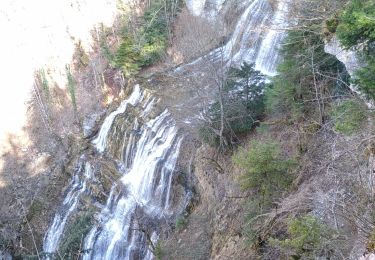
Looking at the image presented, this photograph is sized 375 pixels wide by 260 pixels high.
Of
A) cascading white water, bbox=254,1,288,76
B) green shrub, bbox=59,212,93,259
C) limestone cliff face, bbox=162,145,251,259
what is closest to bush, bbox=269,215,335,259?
limestone cliff face, bbox=162,145,251,259

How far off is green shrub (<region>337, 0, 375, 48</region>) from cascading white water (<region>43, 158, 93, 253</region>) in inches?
672

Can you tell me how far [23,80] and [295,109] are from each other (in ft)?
85.3

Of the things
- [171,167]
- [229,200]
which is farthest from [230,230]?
[171,167]

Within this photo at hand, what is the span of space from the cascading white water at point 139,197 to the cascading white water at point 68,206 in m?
3.14

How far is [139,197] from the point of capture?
18109 mm

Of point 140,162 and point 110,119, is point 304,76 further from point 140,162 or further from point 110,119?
point 110,119

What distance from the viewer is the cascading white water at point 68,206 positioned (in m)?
21.6

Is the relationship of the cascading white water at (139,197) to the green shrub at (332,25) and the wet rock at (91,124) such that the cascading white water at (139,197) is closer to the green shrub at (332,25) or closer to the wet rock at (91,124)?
the wet rock at (91,124)

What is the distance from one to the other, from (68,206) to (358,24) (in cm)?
1902

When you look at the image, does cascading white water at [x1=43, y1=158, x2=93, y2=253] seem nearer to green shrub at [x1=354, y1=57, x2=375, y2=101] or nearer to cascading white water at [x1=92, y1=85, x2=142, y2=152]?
cascading white water at [x1=92, y1=85, x2=142, y2=152]

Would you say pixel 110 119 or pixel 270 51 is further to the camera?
pixel 110 119

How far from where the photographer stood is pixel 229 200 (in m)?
13.9

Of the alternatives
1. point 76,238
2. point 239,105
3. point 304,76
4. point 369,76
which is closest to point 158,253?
point 76,238

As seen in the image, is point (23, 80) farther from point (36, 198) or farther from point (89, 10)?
point (36, 198)
